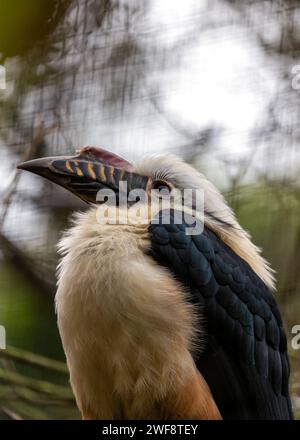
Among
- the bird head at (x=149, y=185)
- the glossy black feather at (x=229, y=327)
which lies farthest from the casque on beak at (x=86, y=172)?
the glossy black feather at (x=229, y=327)

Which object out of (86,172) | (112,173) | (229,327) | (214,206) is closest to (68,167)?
(86,172)

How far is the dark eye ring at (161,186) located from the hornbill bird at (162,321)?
0.15 meters

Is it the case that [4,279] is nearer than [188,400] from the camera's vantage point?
No

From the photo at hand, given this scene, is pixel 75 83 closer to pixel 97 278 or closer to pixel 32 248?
pixel 32 248

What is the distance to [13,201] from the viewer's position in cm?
289

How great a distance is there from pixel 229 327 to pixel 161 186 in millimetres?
611

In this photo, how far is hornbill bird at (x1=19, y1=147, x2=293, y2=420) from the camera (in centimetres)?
258

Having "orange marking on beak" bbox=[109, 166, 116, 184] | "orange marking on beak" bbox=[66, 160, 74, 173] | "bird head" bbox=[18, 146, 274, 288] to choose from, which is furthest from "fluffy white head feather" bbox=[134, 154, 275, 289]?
"orange marking on beak" bbox=[66, 160, 74, 173]

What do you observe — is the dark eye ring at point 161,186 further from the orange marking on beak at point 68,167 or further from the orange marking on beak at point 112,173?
the orange marking on beak at point 68,167

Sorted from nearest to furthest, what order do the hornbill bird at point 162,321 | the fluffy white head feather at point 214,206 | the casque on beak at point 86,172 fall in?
the hornbill bird at point 162,321 → the casque on beak at point 86,172 → the fluffy white head feather at point 214,206

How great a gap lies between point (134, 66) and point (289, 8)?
629mm

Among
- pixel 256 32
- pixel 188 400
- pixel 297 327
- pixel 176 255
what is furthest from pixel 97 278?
pixel 256 32

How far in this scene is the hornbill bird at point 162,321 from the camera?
2.58 meters

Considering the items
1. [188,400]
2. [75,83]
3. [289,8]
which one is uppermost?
[289,8]
